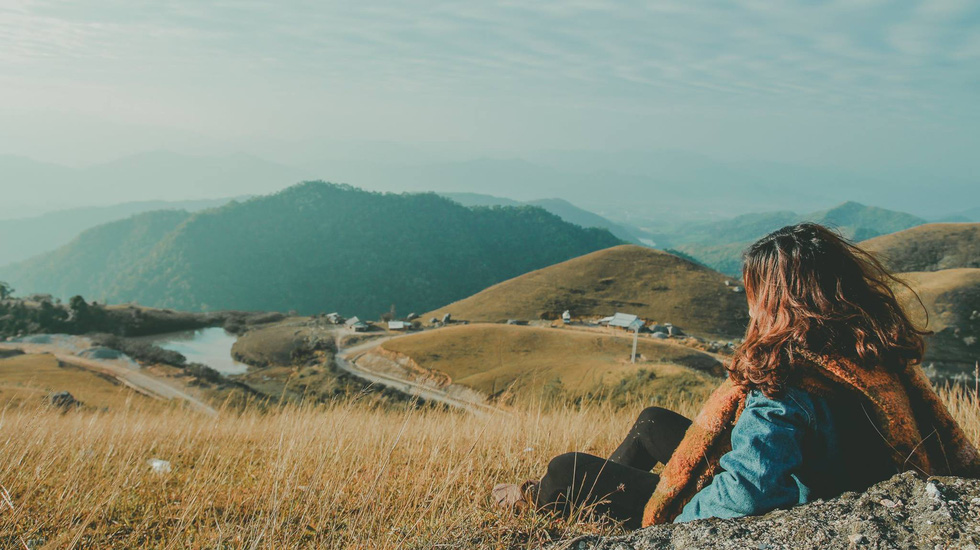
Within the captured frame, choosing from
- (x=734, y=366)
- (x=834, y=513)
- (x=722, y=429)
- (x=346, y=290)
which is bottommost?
(x=346, y=290)

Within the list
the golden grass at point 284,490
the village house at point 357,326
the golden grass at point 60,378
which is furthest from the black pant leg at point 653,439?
the village house at point 357,326

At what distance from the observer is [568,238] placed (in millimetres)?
156750

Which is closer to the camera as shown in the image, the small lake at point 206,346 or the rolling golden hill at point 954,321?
the rolling golden hill at point 954,321

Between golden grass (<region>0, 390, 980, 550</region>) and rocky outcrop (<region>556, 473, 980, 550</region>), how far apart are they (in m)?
0.57

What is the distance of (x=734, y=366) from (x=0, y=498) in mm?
2973

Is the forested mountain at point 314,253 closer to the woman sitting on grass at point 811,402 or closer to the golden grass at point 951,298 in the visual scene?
the golden grass at point 951,298

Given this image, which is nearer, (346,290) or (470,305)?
(470,305)

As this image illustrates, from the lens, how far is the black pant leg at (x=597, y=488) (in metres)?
2.36

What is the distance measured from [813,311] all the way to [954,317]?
58.0m

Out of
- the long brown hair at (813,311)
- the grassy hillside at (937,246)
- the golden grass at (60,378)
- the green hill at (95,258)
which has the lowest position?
the green hill at (95,258)

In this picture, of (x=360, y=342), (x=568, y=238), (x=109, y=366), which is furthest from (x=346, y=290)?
(x=109, y=366)

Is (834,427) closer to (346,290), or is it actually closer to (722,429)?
(722,429)

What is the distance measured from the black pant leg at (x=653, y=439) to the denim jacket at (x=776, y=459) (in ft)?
2.13

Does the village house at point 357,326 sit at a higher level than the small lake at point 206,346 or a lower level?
higher
